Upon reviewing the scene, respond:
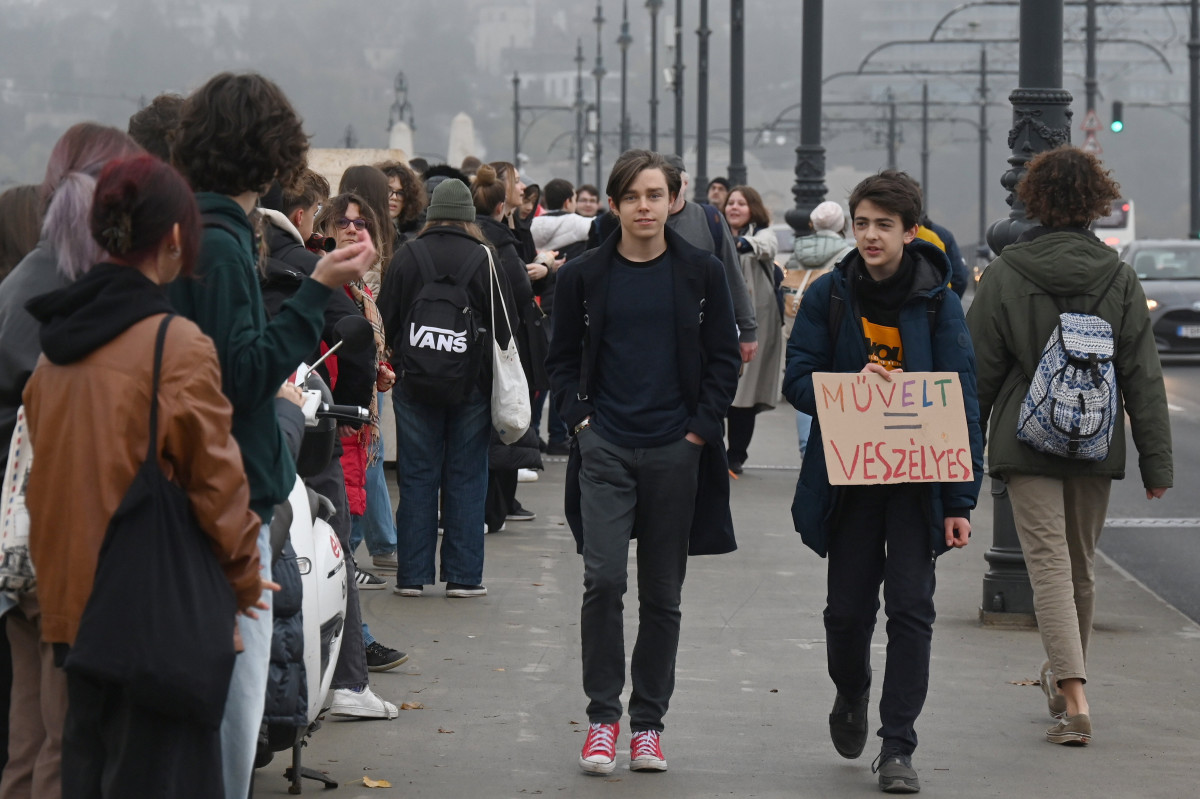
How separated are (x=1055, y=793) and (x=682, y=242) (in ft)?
6.14

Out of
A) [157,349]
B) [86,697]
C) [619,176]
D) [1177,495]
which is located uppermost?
[619,176]

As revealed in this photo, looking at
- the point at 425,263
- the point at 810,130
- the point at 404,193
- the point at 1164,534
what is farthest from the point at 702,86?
the point at 425,263

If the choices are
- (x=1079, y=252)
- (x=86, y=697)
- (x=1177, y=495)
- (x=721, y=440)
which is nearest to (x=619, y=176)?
(x=721, y=440)

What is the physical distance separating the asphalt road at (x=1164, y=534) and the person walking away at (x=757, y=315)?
229 cm

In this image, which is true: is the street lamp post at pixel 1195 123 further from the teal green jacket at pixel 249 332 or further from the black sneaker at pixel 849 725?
the teal green jacket at pixel 249 332

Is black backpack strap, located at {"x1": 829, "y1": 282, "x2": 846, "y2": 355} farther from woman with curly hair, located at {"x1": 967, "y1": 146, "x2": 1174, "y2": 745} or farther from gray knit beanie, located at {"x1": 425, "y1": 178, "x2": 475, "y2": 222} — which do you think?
gray knit beanie, located at {"x1": 425, "y1": 178, "x2": 475, "y2": 222}

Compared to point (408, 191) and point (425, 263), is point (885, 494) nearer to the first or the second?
point (425, 263)

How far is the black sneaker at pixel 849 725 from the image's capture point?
5.52 metres

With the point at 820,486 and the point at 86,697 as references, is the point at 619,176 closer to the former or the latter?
the point at 820,486

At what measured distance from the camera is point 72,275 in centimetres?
362

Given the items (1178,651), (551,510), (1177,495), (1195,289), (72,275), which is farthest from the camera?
(1195,289)

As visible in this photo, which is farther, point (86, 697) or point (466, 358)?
point (466, 358)

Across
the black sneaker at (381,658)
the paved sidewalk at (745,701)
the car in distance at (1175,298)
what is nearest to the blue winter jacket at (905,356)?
the paved sidewalk at (745,701)

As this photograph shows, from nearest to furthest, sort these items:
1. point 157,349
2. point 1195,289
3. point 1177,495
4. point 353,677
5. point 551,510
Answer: point 157,349
point 353,677
point 551,510
point 1177,495
point 1195,289
